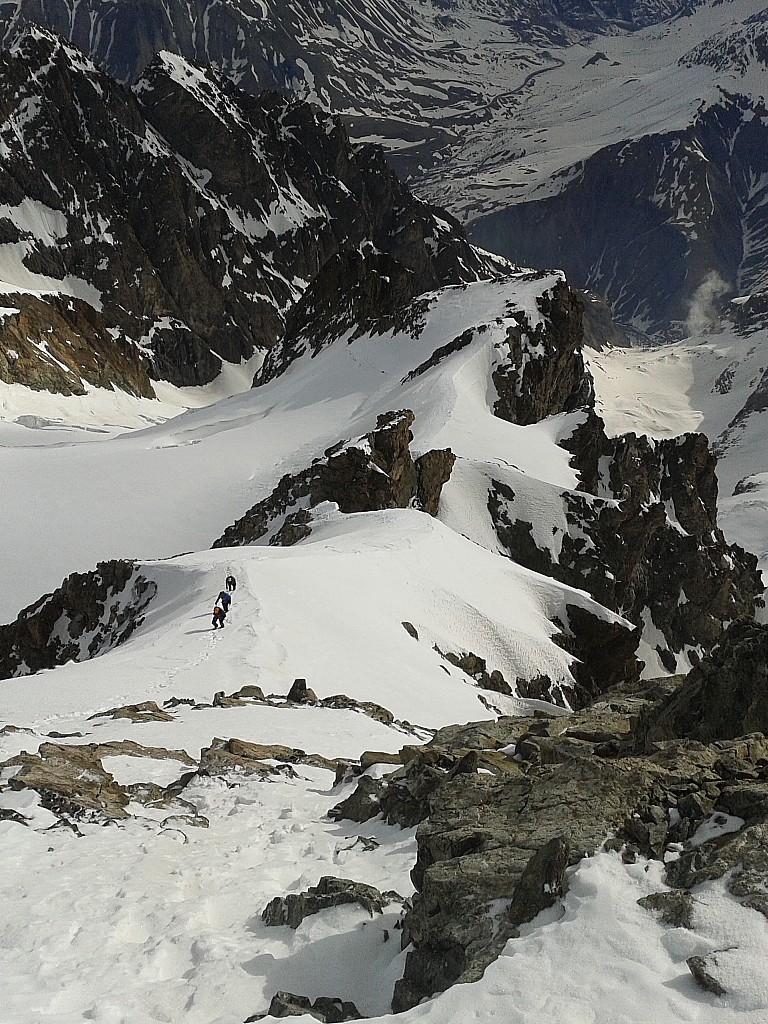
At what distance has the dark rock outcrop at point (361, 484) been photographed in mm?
37500

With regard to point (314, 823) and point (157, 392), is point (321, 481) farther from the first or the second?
point (157, 392)

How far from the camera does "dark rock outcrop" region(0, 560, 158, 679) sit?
2564 centimetres

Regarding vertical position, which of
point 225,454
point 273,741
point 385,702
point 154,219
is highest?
point 154,219

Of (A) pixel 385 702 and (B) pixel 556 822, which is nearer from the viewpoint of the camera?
(B) pixel 556 822

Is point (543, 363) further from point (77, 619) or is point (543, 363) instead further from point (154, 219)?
point (154, 219)

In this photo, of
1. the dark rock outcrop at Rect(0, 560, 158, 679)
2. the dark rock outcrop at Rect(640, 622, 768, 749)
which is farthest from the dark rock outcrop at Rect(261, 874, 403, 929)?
the dark rock outcrop at Rect(0, 560, 158, 679)

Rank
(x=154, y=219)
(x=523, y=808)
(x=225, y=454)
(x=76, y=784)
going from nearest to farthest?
(x=523, y=808) → (x=76, y=784) → (x=225, y=454) → (x=154, y=219)

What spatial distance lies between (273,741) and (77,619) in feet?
51.9

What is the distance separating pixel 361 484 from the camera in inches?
1479

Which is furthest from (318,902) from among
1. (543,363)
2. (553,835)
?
(543,363)

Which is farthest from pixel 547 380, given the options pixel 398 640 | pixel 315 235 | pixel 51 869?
pixel 315 235

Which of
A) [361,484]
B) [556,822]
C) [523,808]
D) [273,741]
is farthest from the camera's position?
[361,484]

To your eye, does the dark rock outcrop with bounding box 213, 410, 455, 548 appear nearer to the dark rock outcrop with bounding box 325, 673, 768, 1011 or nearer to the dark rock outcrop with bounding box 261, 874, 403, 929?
the dark rock outcrop with bounding box 325, 673, 768, 1011

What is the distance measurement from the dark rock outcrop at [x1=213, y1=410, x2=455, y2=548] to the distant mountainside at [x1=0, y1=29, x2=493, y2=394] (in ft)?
162
